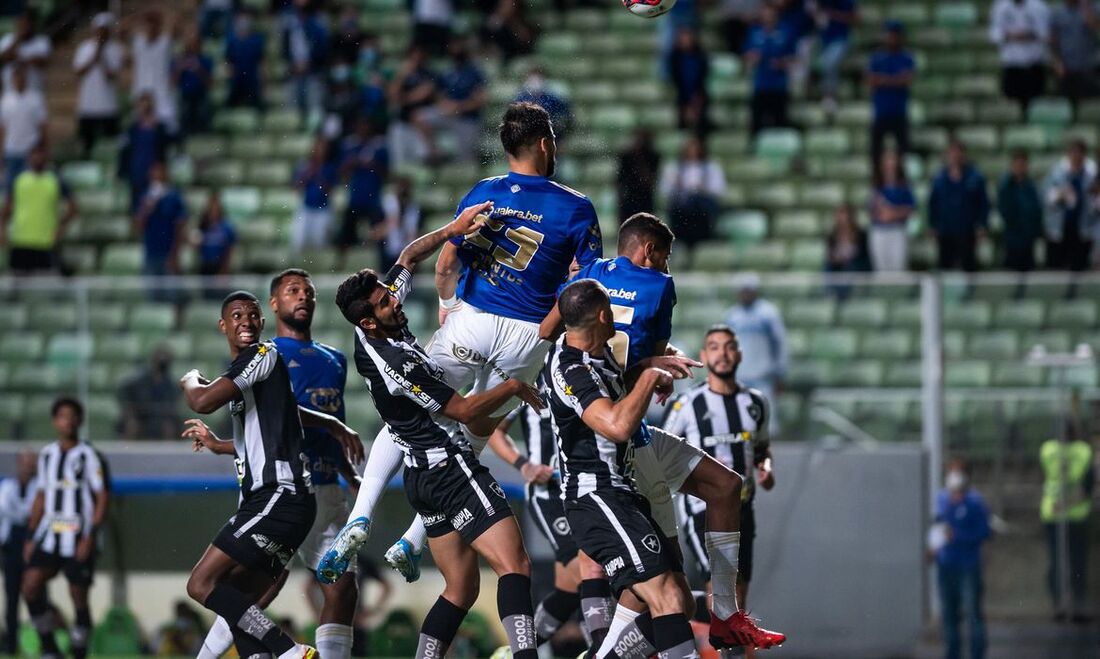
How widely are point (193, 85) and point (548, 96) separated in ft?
13.6

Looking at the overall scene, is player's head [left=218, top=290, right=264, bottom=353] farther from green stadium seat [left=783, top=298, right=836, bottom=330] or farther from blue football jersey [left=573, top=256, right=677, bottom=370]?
green stadium seat [left=783, top=298, right=836, bottom=330]

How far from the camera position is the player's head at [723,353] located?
10.3m

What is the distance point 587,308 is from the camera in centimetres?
763

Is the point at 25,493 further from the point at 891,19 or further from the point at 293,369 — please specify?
the point at 891,19

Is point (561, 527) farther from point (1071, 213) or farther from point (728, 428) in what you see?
point (1071, 213)

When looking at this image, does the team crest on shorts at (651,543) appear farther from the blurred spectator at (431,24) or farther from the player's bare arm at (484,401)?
the blurred spectator at (431,24)

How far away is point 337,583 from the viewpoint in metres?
9.46

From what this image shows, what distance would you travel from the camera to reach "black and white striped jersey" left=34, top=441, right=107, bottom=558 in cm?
1334

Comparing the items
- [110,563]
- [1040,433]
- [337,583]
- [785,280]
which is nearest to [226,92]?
[110,563]

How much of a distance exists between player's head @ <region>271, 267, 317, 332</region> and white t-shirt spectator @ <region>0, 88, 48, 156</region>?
10507mm

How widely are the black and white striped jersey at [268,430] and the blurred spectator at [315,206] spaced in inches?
350

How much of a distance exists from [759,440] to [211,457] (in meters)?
5.63

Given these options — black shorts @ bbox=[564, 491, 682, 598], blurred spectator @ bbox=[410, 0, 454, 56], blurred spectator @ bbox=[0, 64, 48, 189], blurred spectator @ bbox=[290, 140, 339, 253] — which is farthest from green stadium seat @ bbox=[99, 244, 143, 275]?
black shorts @ bbox=[564, 491, 682, 598]

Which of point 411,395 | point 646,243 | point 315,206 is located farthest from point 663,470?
point 315,206
